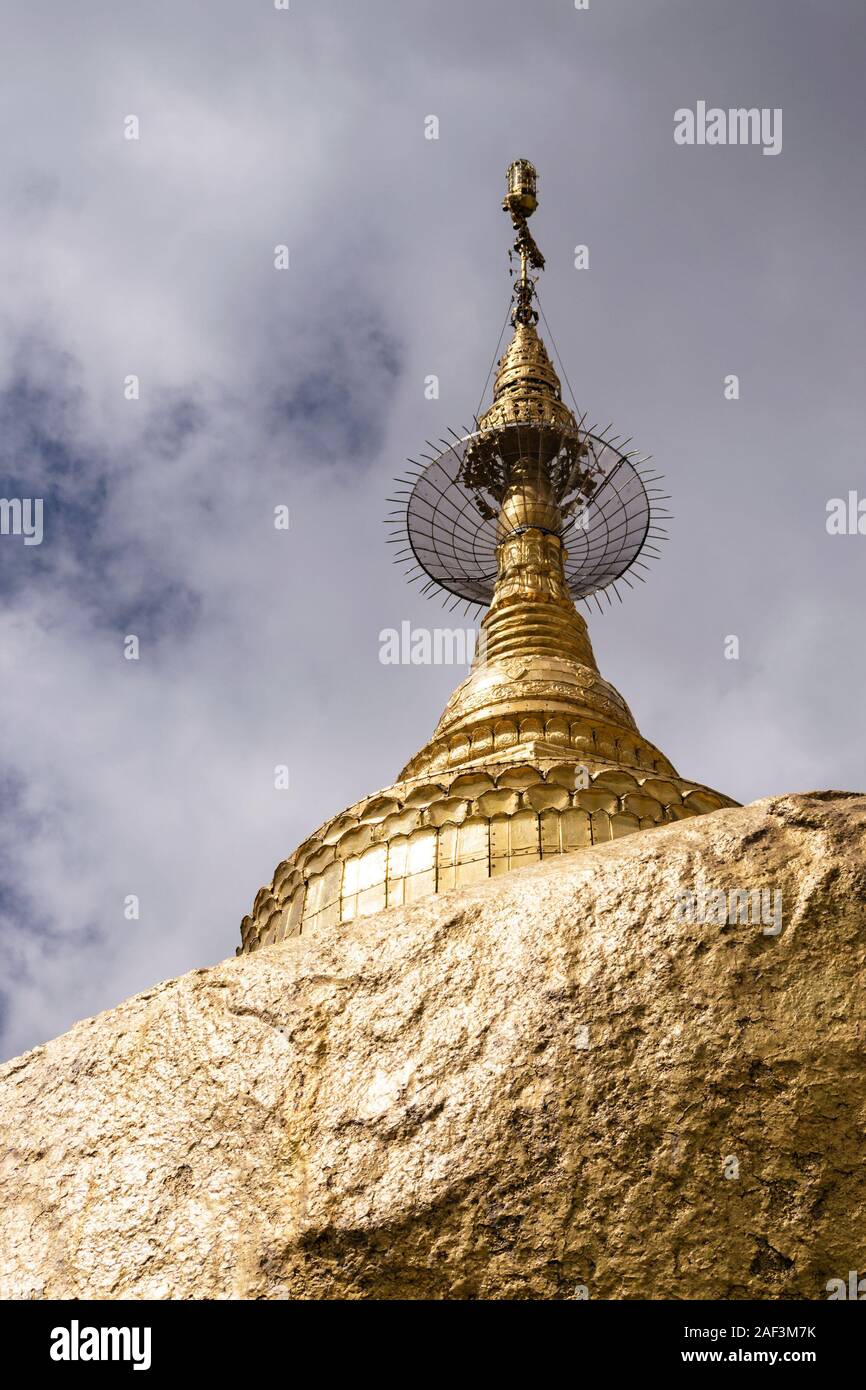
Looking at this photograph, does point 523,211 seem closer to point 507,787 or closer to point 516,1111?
point 507,787

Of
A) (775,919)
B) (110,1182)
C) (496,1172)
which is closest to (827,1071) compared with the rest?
(775,919)

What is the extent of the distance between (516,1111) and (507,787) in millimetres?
8857

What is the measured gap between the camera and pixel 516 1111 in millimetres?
5336

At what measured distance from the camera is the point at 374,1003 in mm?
6020

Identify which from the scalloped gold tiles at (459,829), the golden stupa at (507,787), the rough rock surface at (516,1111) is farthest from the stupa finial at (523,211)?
the rough rock surface at (516,1111)

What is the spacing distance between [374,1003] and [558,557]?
16952 mm

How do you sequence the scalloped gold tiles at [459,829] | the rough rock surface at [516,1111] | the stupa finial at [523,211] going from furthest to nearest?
the stupa finial at [523,211] < the scalloped gold tiles at [459,829] < the rough rock surface at [516,1111]

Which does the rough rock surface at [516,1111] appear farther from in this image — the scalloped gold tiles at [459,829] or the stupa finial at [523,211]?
the stupa finial at [523,211]

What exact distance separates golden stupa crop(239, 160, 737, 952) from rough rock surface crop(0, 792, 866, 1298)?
630 centimetres

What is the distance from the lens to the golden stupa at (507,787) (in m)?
13.7

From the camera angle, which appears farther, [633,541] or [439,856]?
[633,541]

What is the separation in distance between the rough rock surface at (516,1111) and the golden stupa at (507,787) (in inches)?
248
